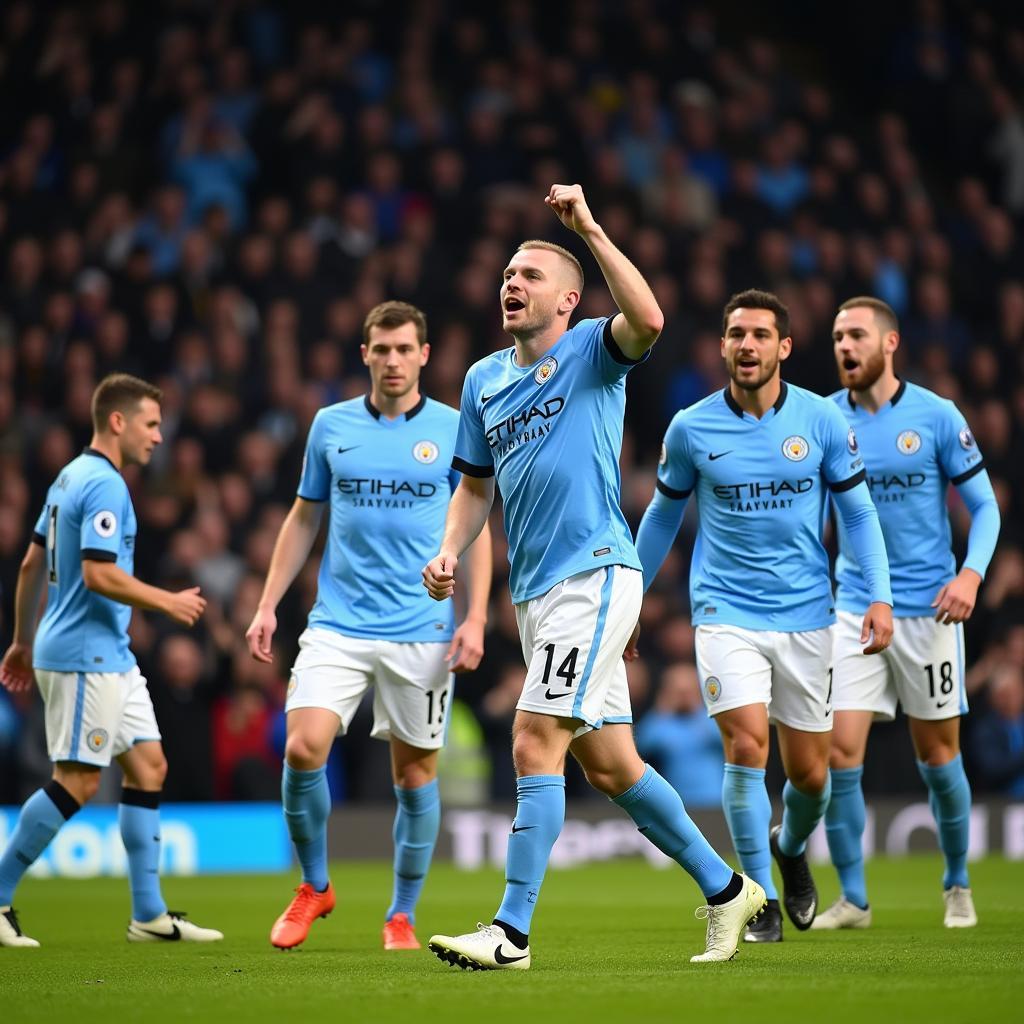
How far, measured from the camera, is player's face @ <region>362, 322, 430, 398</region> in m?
8.12

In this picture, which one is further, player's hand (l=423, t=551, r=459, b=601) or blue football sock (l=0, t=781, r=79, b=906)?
blue football sock (l=0, t=781, r=79, b=906)

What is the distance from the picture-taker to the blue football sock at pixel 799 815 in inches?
313

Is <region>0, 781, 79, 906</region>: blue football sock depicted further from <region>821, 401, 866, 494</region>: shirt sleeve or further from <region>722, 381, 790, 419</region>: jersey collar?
<region>821, 401, 866, 494</region>: shirt sleeve

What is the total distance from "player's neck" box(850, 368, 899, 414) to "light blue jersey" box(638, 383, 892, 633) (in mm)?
745

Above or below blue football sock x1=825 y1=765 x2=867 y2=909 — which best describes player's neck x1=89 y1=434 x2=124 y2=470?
above

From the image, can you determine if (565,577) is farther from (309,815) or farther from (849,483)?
(309,815)

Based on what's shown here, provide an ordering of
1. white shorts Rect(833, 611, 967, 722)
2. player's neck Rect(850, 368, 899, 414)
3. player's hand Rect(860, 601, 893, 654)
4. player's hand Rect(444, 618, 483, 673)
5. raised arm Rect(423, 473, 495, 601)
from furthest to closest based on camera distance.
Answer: player's neck Rect(850, 368, 899, 414) < white shorts Rect(833, 611, 967, 722) < player's hand Rect(444, 618, 483, 673) < player's hand Rect(860, 601, 893, 654) < raised arm Rect(423, 473, 495, 601)

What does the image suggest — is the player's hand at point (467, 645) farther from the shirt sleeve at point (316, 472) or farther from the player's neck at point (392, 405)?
the player's neck at point (392, 405)

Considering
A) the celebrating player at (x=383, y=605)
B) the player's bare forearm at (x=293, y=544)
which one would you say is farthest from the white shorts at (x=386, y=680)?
the player's bare forearm at (x=293, y=544)

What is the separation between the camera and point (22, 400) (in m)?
14.9

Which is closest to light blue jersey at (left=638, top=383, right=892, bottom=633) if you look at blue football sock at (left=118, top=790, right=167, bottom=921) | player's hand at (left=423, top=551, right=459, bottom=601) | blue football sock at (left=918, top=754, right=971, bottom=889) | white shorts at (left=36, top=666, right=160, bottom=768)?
blue football sock at (left=918, top=754, right=971, bottom=889)

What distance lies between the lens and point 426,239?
1677 centimetres

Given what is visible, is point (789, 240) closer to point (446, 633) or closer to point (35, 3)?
point (35, 3)

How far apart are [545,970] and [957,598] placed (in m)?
2.83
